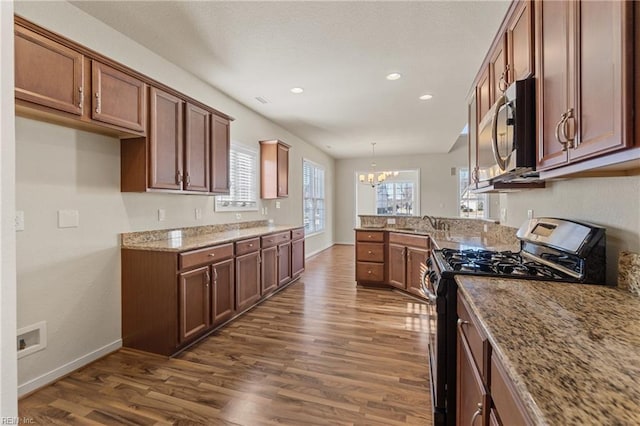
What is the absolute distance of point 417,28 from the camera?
2490mm

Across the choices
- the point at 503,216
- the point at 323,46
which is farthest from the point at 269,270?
the point at 503,216

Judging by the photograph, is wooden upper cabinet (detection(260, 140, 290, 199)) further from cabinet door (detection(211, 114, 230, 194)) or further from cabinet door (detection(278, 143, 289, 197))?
cabinet door (detection(211, 114, 230, 194))

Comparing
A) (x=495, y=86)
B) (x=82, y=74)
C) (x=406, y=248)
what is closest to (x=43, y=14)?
(x=82, y=74)

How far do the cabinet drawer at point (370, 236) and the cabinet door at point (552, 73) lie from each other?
119 inches

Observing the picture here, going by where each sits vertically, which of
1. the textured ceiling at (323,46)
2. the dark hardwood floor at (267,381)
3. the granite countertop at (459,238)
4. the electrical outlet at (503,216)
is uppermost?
the textured ceiling at (323,46)

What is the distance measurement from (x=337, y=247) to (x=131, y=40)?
22.7ft

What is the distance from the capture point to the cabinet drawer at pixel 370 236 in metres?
4.39

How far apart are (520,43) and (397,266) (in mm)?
2992

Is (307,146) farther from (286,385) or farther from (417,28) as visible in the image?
(286,385)

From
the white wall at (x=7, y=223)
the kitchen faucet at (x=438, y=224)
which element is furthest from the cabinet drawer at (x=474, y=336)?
the kitchen faucet at (x=438, y=224)

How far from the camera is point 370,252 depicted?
444 centimetres

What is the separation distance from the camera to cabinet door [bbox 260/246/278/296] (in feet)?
12.4

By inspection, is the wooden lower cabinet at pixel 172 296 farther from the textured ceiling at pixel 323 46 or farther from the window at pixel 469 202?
the window at pixel 469 202

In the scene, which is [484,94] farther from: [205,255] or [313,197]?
[313,197]
